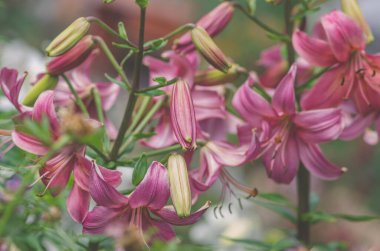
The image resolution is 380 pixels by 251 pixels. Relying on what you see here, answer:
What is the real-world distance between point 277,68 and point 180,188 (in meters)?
0.52

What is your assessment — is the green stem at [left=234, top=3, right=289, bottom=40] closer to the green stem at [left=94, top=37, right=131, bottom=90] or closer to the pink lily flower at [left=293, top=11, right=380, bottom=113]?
the pink lily flower at [left=293, top=11, right=380, bottom=113]

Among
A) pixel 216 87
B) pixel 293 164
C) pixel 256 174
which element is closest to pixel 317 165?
pixel 293 164

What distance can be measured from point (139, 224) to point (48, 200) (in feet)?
0.52

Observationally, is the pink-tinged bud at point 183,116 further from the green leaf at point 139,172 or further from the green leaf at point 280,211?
the green leaf at point 280,211

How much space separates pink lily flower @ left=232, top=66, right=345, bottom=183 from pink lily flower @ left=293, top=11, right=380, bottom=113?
4 cm

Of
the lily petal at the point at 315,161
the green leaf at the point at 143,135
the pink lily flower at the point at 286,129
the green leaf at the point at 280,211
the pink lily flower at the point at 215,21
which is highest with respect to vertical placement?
the pink lily flower at the point at 215,21

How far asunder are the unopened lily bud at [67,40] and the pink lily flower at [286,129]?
0.81ft

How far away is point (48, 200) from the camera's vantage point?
3.16 ft

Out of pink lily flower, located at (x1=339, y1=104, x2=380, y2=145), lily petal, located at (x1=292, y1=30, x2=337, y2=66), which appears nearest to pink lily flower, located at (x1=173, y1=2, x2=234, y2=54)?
lily petal, located at (x1=292, y1=30, x2=337, y2=66)

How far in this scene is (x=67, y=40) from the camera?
2.99 feet

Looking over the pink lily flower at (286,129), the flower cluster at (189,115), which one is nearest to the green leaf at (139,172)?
the flower cluster at (189,115)

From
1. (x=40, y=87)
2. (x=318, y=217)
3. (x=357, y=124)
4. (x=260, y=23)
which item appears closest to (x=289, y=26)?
(x=260, y=23)

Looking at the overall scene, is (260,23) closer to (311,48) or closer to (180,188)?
(311,48)

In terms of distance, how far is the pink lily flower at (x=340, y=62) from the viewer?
1063 mm
